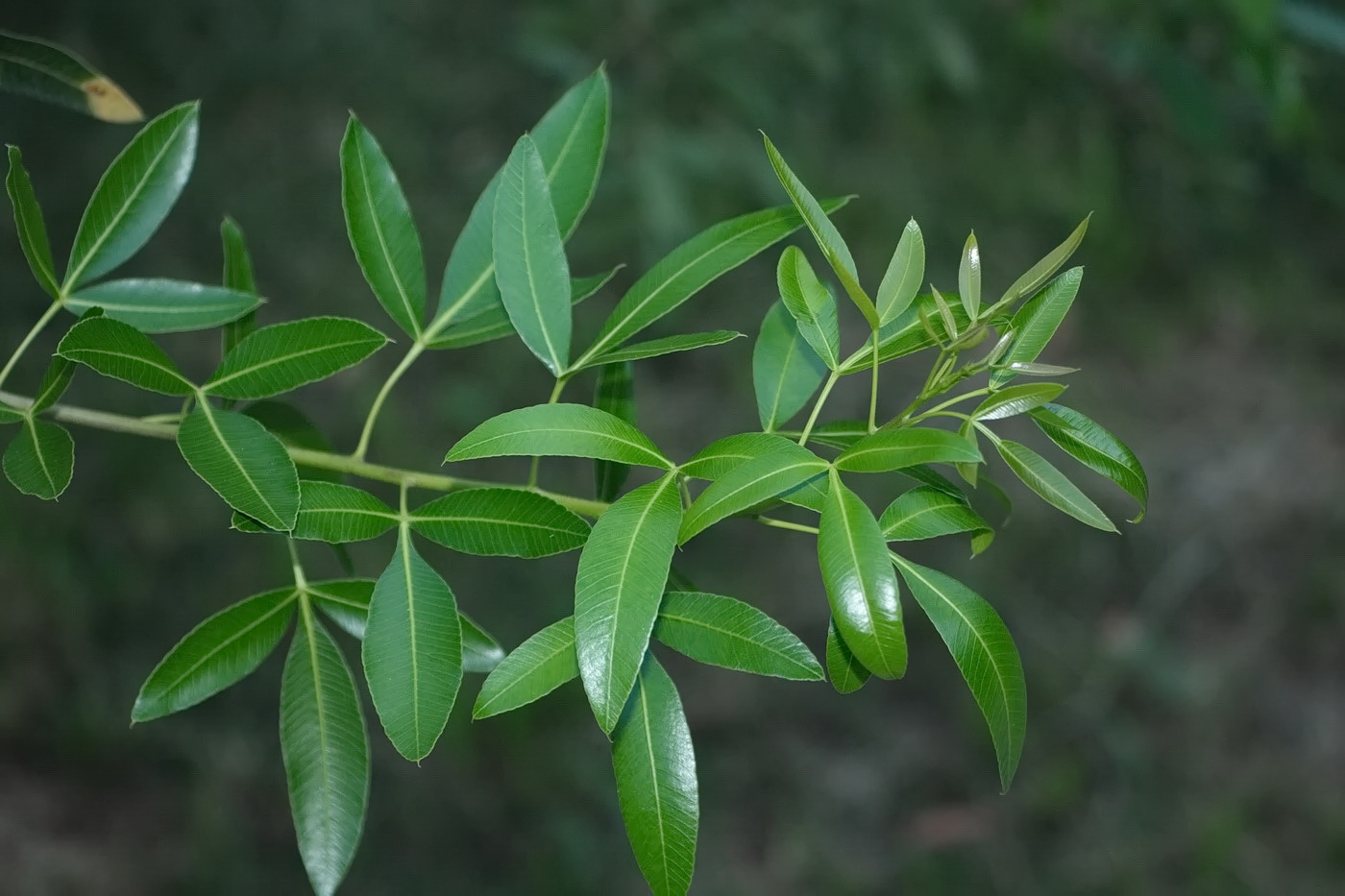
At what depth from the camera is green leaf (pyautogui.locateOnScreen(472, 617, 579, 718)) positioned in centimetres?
56

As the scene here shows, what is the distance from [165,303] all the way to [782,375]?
1.27ft

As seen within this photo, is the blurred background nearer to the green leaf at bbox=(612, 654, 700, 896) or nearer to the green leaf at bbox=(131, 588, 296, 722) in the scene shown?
the green leaf at bbox=(131, 588, 296, 722)

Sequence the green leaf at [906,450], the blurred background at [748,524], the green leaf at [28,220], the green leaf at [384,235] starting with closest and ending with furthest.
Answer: the green leaf at [906,450]
the green leaf at [28,220]
the green leaf at [384,235]
the blurred background at [748,524]

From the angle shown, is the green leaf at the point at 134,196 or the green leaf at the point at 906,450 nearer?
the green leaf at the point at 906,450

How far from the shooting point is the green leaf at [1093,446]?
1.91 feet

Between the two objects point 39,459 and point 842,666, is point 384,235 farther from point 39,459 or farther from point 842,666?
point 842,666

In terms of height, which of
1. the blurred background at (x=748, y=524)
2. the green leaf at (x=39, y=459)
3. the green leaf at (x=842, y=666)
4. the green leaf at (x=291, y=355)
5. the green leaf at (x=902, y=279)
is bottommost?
the blurred background at (x=748, y=524)

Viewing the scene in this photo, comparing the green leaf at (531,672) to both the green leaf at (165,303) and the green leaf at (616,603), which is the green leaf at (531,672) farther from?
the green leaf at (165,303)

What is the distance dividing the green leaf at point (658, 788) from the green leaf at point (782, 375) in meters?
0.18

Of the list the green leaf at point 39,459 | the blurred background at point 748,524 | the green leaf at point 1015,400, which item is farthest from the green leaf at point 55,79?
the blurred background at point 748,524

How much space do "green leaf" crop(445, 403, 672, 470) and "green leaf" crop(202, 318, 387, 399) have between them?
0.38ft

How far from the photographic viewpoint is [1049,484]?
1.81ft

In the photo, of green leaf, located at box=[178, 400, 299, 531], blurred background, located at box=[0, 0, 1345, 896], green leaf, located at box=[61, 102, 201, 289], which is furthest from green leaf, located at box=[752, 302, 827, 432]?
blurred background, located at box=[0, 0, 1345, 896]

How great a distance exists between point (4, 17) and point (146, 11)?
0.26 meters
